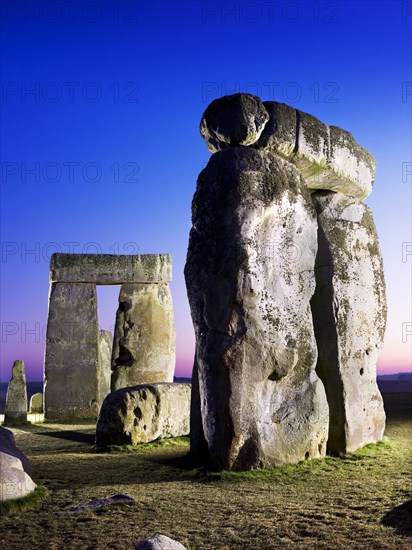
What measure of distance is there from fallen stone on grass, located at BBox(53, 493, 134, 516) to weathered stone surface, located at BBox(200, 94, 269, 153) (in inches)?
127

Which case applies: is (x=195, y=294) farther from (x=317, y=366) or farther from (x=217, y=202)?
(x=317, y=366)

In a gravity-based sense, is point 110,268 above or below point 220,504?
above

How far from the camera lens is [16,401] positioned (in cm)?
1197

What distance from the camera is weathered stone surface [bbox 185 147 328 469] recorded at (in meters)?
5.85

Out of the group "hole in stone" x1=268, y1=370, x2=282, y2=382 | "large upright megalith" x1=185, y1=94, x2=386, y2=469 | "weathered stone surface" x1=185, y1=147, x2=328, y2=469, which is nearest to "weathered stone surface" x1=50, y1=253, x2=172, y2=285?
"large upright megalith" x1=185, y1=94, x2=386, y2=469

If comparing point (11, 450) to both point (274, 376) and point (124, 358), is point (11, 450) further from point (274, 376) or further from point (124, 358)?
point (124, 358)

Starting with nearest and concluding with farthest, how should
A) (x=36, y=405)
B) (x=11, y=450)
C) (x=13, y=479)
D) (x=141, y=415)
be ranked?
(x=13, y=479) → (x=11, y=450) → (x=141, y=415) → (x=36, y=405)

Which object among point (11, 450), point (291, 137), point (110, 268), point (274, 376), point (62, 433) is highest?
point (291, 137)

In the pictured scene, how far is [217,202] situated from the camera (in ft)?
20.1

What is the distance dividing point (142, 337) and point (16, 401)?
284cm

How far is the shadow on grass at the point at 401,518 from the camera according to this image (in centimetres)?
404

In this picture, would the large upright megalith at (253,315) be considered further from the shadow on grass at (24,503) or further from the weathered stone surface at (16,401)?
the weathered stone surface at (16,401)

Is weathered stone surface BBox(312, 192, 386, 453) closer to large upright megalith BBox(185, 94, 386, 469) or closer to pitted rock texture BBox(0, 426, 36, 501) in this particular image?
large upright megalith BBox(185, 94, 386, 469)

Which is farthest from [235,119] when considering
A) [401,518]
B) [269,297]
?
[401,518]
